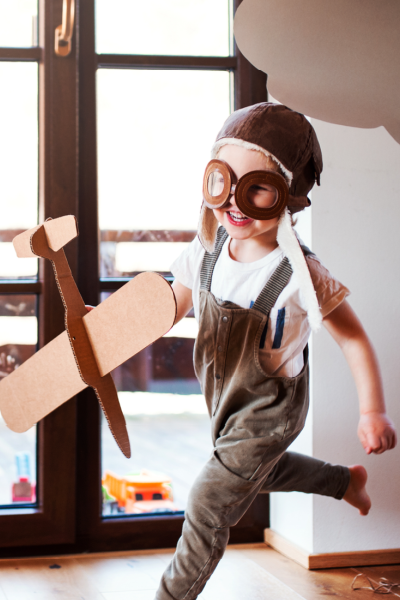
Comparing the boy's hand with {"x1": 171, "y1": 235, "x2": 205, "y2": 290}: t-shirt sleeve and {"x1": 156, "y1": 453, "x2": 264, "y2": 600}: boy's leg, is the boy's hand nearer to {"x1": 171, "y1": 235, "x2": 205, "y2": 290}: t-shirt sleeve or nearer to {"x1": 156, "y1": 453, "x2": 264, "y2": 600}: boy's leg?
{"x1": 156, "y1": 453, "x2": 264, "y2": 600}: boy's leg

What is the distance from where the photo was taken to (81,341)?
865mm

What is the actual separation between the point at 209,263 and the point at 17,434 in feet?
2.06

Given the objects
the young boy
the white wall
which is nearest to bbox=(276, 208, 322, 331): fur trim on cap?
the young boy

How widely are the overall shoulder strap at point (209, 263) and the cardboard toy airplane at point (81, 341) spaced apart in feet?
0.72

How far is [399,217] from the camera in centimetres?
128

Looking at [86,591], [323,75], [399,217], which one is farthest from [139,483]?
[323,75]

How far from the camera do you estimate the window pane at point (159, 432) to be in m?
1.38

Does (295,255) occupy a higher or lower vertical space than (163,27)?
lower

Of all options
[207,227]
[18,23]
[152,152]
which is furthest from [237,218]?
[18,23]

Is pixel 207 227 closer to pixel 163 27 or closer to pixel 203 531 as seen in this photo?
pixel 203 531

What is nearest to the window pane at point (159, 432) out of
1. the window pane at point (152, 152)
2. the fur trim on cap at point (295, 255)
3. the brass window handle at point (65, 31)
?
the window pane at point (152, 152)

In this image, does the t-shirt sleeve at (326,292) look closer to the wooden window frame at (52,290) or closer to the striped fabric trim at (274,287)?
the striped fabric trim at (274,287)

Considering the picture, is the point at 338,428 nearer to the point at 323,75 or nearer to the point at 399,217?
the point at 399,217

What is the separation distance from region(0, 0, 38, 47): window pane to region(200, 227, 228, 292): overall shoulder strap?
0.68 metres
